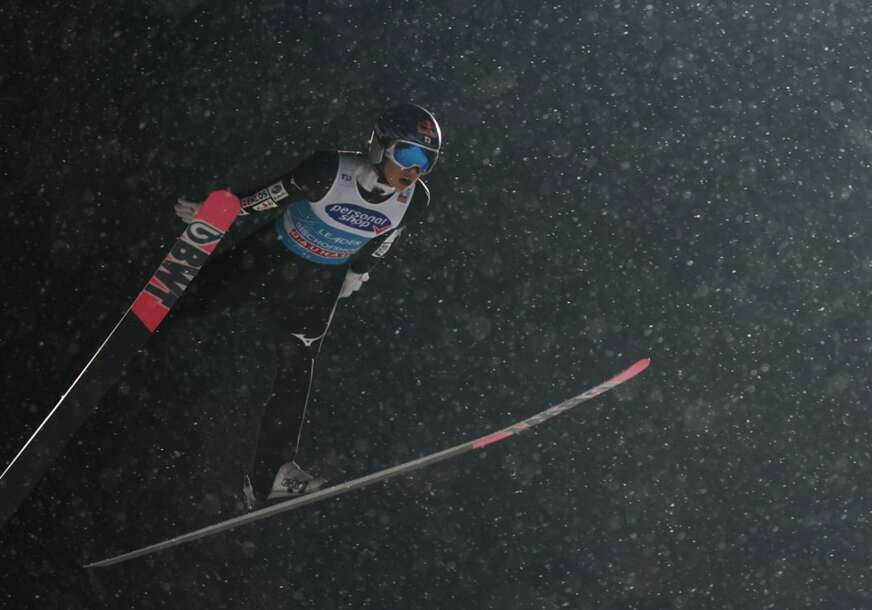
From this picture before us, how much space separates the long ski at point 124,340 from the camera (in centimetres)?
197

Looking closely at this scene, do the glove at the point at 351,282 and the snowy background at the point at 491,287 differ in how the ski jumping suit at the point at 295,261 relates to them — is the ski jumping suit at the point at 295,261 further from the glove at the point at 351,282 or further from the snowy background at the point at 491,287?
the snowy background at the point at 491,287

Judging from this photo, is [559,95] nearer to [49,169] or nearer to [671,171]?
[671,171]

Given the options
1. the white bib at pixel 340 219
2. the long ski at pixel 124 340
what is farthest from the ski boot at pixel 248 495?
the white bib at pixel 340 219

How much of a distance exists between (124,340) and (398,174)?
1.89ft

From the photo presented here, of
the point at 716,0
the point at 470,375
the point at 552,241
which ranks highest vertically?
the point at 716,0

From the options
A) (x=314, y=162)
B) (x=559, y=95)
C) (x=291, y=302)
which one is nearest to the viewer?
(x=314, y=162)

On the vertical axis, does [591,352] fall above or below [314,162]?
below

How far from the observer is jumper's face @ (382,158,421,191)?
1.94 meters

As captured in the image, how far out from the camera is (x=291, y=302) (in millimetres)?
2150

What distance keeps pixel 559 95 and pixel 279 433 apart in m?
0.85

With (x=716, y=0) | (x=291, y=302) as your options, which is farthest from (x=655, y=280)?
(x=291, y=302)

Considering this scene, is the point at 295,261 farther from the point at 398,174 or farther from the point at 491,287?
the point at 491,287

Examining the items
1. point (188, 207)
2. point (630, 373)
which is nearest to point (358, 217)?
point (188, 207)

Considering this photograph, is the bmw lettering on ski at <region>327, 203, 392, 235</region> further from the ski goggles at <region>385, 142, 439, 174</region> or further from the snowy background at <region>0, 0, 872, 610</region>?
the snowy background at <region>0, 0, 872, 610</region>
